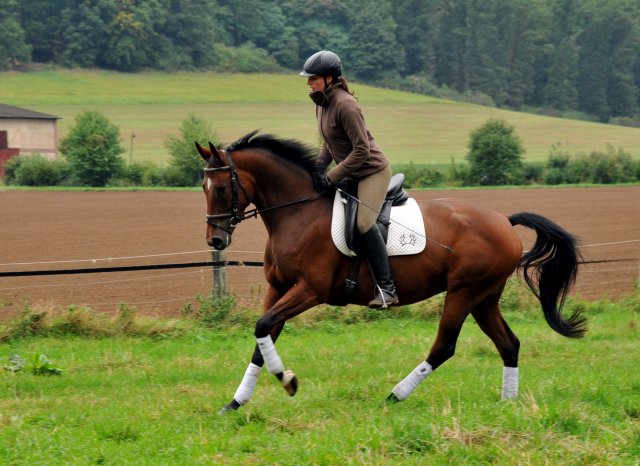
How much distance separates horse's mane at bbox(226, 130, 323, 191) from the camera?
18.9 ft

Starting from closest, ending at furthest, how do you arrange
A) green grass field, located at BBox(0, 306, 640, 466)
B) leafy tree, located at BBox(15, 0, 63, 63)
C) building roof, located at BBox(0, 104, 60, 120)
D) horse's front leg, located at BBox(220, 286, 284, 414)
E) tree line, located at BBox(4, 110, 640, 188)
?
green grass field, located at BBox(0, 306, 640, 466), horse's front leg, located at BBox(220, 286, 284, 414), tree line, located at BBox(4, 110, 640, 188), building roof, located at BBox(0, 104, 60, 120), leafy tree, located at BBox(15, 0, 63, 63)

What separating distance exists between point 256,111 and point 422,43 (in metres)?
36.6

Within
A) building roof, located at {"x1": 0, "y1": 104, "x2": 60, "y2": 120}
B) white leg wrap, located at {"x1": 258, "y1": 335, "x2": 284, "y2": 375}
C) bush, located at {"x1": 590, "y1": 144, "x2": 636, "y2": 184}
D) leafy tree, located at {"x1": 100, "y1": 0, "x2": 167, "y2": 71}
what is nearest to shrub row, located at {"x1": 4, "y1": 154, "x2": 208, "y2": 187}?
building roof, located at {"x1": 0, "y1": 104, "x2": 60, "y2": 120}

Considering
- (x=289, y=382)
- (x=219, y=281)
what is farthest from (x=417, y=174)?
(x=289, y=382)

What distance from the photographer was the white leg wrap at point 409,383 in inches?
216

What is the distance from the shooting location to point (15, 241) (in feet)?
62.0

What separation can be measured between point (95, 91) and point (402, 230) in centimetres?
7231

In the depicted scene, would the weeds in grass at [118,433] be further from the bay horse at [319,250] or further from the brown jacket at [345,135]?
the brown jacket at [345,135]

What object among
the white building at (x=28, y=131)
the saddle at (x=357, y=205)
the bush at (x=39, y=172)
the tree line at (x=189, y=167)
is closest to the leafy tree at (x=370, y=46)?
the white building at (x=28, y=131)

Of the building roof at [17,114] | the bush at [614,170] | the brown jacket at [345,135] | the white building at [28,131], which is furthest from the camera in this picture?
the building roof at [17,114]

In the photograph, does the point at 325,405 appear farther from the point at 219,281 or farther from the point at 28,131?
the point at 28,131

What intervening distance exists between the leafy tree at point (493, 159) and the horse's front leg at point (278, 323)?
1405 inches

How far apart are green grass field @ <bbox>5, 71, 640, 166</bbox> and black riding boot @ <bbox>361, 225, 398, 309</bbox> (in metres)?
49.9

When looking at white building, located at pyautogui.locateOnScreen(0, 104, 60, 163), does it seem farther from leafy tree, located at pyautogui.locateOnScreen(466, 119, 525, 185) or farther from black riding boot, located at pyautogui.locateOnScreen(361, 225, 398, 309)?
black riding boot, located at pyautogui.locateOnScreen(361, 225, 398, 309)
